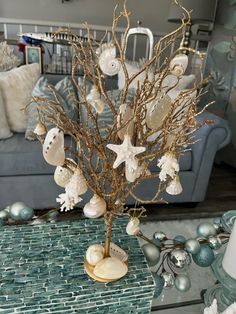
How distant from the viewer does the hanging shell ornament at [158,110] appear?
1.89 feet

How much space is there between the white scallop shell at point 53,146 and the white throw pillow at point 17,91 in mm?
1321

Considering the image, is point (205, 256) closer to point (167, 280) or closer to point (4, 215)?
point (167, 280)

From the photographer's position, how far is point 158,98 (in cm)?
58

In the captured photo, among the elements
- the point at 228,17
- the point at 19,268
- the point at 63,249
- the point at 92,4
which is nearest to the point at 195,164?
the point at 63,249

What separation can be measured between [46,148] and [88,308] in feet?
1.31

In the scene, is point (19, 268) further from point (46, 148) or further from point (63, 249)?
point (46, 148)

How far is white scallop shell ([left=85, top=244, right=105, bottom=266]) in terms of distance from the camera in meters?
0.77

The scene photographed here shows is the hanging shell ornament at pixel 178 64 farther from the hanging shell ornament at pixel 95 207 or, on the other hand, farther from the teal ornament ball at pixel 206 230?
the teal ornament ball at pixel 206 230

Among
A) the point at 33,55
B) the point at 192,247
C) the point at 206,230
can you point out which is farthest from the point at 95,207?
the point at 33,55

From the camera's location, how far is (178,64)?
0.61 metres

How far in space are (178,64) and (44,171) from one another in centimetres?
124

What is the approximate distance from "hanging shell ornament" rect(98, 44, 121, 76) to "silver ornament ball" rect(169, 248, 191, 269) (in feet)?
1.99

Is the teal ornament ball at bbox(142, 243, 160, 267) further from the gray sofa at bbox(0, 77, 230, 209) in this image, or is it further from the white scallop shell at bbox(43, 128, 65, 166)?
the gray sofa at bbox(0, 77, 230, 209)

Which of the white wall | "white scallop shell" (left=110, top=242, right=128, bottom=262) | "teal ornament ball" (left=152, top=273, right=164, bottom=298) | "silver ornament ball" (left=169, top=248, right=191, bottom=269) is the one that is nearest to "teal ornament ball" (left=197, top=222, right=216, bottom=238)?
"silver ornament ball" (left=169, top=248, right=191, bottom=269)
